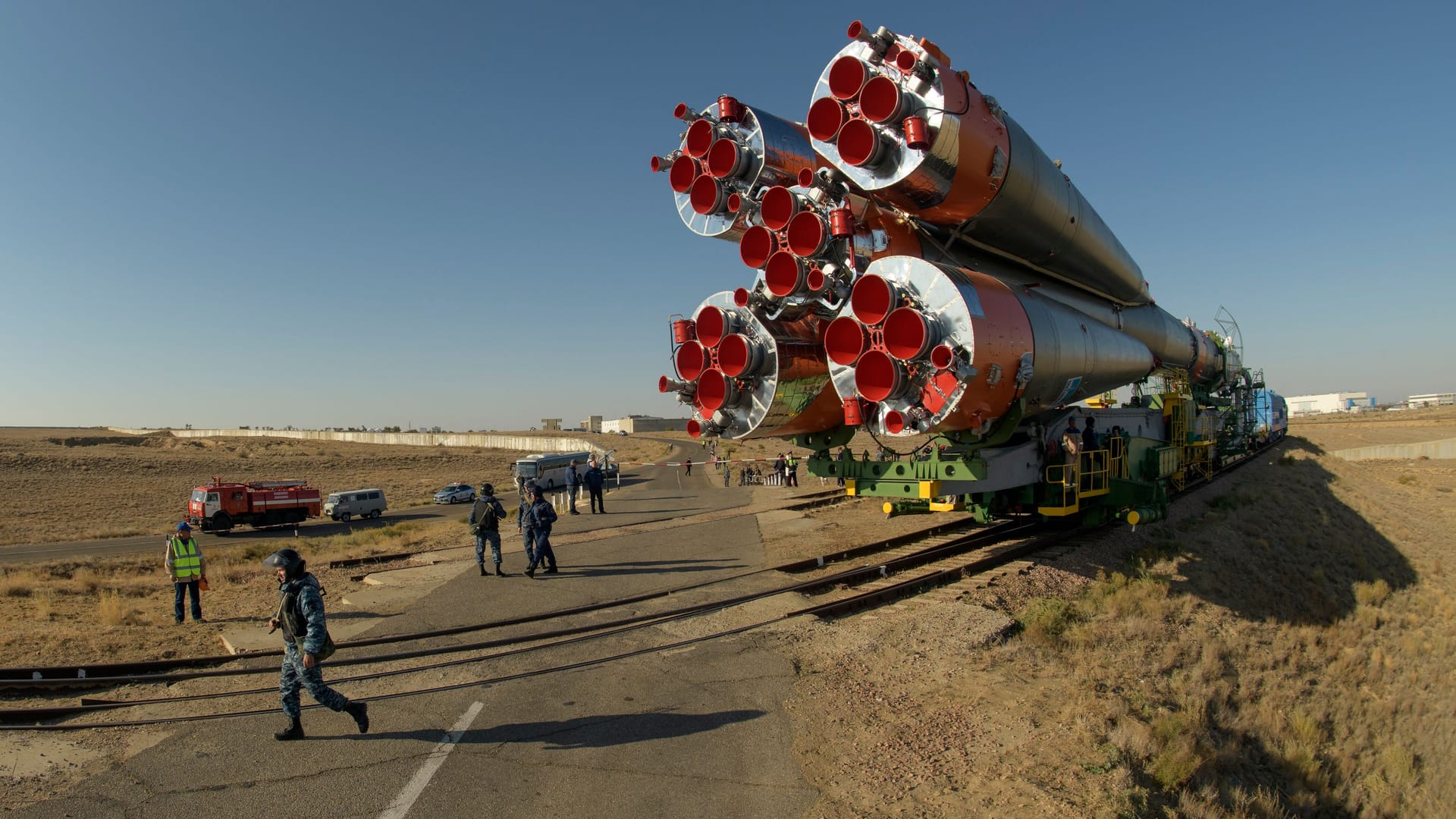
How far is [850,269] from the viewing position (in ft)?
28.8

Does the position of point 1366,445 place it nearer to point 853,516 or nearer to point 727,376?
point 853,516

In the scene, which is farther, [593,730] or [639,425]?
[639,425]

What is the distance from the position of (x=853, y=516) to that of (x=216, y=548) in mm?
22206

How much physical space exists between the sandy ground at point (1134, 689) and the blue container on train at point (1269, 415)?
26110 millimetres

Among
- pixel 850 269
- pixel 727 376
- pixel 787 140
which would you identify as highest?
pixel 787 140

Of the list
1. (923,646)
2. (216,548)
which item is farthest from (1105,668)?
(216,548)

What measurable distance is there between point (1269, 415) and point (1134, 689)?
4364 cm

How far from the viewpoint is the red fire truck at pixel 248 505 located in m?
30.9

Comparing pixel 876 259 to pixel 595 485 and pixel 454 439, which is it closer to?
pixel 595 485

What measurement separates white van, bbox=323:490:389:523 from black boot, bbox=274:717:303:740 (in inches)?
1291

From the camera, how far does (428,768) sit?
5188mm

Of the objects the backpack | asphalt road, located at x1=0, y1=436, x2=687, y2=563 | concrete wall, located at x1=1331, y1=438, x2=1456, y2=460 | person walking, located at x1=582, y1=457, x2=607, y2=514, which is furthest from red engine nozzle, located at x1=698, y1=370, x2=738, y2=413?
concrete wall, located at x1=1331, y1=438, x2=1456, y2=460

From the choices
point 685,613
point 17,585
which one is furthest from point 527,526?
point 17,585

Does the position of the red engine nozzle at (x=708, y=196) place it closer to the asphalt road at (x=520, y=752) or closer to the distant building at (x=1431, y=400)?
the asphalt road at (x=520, y=752)
